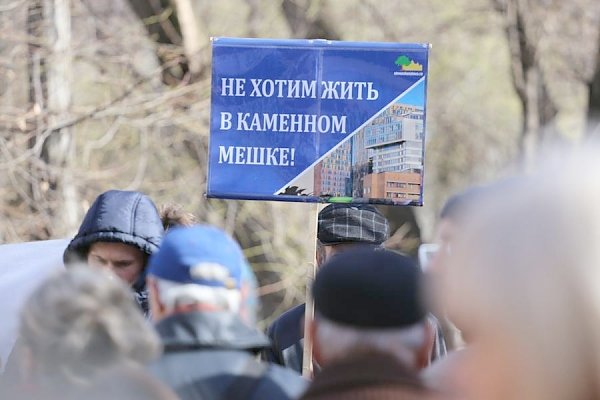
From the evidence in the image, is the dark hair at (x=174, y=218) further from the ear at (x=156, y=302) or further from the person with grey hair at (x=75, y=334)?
the person with grey hair at (x=75, y=334)

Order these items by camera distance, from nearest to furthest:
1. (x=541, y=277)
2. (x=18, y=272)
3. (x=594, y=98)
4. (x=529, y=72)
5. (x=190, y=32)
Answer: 1. (x=541, y=277)
2. (x=18, y=272)
3. (x=594, y=98)
4. (x=190, y=32)
5. (x=529, y=72)

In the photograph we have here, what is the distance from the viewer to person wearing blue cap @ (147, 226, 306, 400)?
10.0 feet

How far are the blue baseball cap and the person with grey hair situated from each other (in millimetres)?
279

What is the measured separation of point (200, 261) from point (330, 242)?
2.00m

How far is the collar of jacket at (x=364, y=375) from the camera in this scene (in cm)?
273

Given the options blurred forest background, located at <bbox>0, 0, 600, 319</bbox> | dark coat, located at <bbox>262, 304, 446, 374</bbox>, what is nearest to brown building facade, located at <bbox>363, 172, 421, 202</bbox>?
dark coat, located at <bbox>262, 304, 446, 374</bbox>

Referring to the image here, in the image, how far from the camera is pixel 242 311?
314cm

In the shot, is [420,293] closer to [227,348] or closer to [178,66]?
[227,348]

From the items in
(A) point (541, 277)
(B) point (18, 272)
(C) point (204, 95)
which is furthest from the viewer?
(C) point (204, 95)

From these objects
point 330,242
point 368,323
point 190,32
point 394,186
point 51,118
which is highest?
point 190,32

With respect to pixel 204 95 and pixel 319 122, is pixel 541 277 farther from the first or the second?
pixel 204 95

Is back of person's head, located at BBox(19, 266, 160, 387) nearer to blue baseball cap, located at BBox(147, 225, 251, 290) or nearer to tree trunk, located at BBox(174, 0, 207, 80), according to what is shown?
blue baseball cap, located at BBox(147, 225, 251, 290)

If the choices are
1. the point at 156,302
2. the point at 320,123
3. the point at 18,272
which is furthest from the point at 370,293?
the point at 18,272

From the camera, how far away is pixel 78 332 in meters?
2.70
